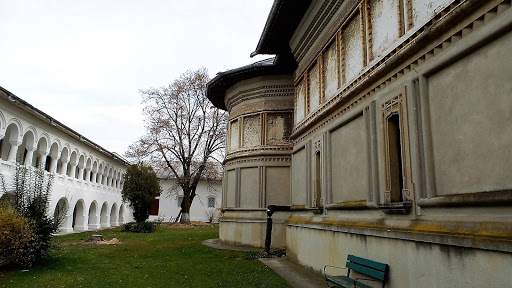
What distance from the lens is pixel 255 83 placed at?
13.9 metres

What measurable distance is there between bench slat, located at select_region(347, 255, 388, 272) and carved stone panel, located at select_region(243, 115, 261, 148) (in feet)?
25.0

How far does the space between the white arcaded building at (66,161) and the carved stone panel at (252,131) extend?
7.19 m

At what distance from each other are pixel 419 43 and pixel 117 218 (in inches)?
1274

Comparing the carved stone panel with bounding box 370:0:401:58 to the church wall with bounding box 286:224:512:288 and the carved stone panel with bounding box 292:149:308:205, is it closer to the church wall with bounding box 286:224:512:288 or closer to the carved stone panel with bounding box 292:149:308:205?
the church wall with bounding box 286:224:512:288

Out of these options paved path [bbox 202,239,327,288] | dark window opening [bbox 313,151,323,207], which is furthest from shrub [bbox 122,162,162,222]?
dark window opening [bbox 313,151,323,207]

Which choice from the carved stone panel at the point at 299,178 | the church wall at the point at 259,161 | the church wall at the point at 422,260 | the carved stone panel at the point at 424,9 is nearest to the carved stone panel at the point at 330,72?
the carved stone panel at the point at 299,178

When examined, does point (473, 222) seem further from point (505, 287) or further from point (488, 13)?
point (488, 13)

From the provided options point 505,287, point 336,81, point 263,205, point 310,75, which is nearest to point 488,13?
point 505,287

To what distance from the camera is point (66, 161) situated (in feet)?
70.0

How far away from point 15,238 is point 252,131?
793 cm

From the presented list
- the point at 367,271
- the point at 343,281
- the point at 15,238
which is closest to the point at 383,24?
the point at 367,271

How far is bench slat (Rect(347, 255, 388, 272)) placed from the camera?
523 cm

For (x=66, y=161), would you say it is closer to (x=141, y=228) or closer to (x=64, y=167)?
(x=64, y=167)

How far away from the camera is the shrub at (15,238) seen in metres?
8.39
